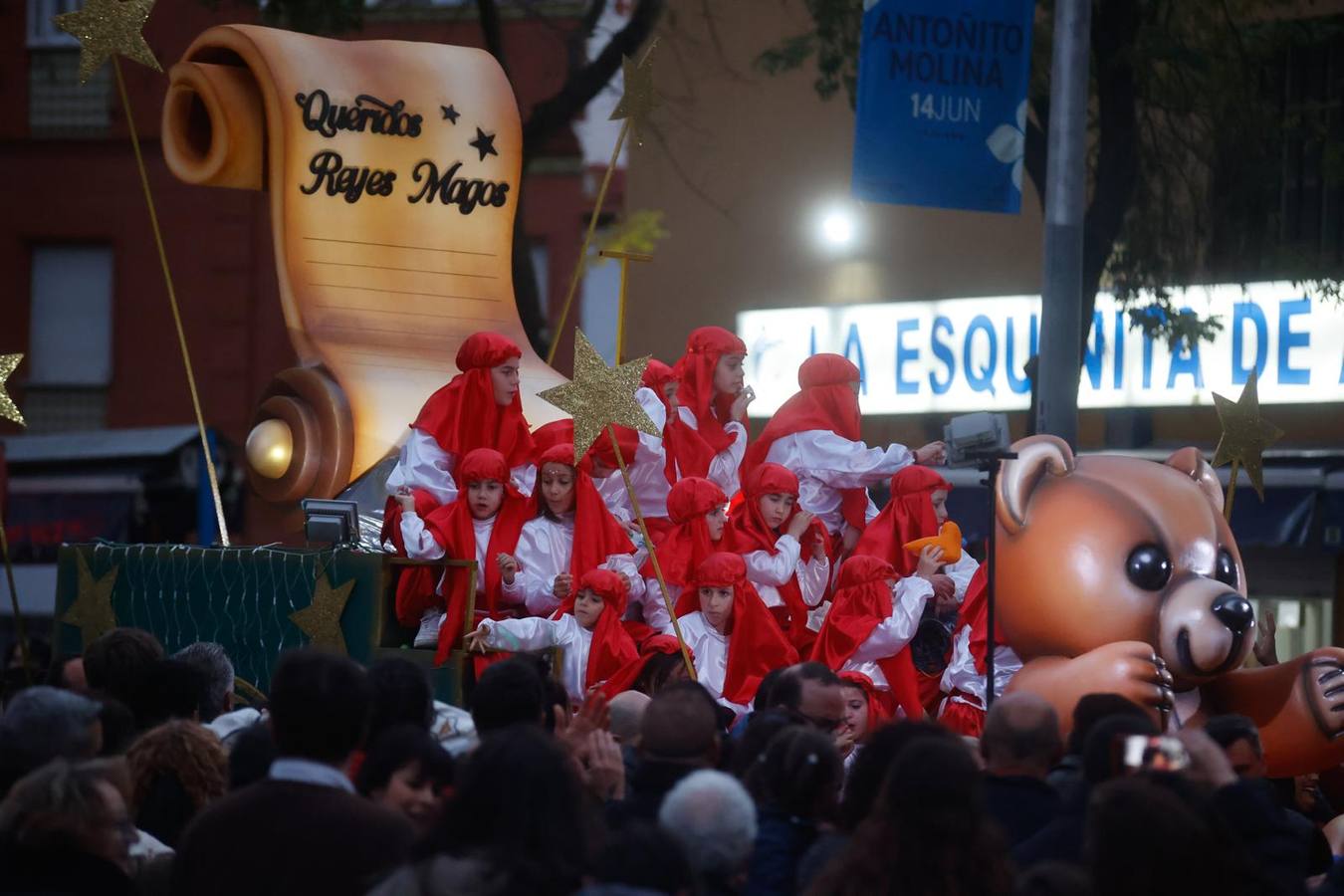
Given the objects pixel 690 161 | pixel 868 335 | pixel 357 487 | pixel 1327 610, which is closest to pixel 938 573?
pixel 357 487

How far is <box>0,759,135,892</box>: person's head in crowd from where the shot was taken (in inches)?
162

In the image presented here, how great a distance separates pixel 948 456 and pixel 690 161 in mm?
10432

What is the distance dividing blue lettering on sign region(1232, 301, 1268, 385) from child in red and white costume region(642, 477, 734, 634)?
21.3 feet

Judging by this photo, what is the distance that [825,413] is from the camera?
31.1 feet

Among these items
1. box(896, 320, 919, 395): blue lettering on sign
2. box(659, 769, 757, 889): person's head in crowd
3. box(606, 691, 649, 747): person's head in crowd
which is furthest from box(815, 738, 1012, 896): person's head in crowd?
box(896, 320, 919, 395): blue lettering on sign

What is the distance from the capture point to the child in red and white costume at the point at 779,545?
28.4 feet

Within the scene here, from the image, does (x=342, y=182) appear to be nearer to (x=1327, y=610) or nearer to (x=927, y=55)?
(x=927, y=55)

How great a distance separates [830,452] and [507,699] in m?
4.19

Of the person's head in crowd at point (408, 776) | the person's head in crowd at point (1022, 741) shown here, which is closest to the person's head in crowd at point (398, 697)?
the person's head in crowd at point (408, 776)

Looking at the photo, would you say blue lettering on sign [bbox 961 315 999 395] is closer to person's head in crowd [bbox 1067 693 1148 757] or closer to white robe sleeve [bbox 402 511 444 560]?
white robe sleeve [bbox 402 511 444 560]

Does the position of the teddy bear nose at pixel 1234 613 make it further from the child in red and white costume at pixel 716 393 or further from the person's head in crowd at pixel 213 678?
the person's head in crowd at pixel 213 678

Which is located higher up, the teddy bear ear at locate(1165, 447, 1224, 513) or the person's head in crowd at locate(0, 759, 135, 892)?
the teddy bear ear at locate(1165, 447, 1224, 513)

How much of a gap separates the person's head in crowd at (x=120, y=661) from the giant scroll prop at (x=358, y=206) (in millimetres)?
3446

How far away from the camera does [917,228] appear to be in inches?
653
